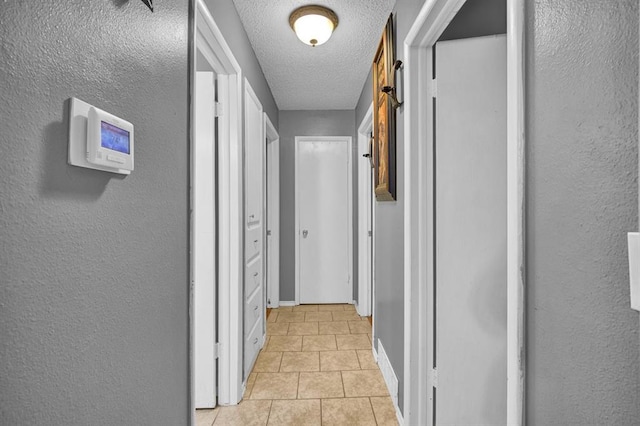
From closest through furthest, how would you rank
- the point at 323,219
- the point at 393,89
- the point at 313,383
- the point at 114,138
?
the point at 114,138 < the point at 393,89 < the point at 313,383 < the point at 323,219

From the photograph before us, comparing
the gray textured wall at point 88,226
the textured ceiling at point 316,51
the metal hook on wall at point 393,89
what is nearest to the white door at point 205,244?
the textured ceiling at point 316,51

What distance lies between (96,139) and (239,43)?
183 cm

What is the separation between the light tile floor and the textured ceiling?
98.9 inches

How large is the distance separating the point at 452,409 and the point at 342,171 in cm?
321

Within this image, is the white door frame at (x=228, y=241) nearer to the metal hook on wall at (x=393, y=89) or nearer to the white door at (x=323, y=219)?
the metal hook on wall at (x=393, y=89)

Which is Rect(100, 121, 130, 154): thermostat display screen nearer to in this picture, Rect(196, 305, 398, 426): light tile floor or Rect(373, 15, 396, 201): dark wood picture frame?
Rect(373, 15, 396, 201): dark wood picture frame

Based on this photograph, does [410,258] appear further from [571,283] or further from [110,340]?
[110,340]

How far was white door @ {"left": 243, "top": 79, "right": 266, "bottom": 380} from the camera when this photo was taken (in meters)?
2.50

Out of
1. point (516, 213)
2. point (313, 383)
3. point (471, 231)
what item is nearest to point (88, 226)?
point (516, 213)

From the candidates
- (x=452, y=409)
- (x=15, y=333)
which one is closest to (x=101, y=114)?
(x=15, y=333)

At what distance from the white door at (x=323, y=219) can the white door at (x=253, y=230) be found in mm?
1357

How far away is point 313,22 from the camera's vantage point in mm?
2281

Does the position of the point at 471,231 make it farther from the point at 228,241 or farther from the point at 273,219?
the point at 273,219

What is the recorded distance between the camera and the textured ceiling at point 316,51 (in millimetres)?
2273
